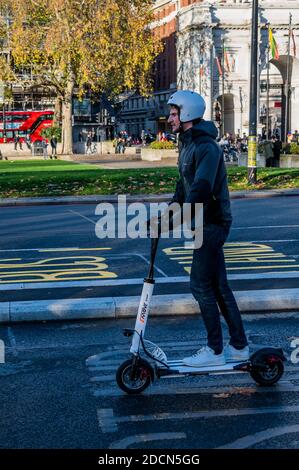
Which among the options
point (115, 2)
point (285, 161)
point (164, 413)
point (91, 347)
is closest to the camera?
point (164, 413)

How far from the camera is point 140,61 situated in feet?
164

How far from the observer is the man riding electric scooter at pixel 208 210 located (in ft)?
17.1

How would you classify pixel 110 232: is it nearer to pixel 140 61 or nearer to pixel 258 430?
pixel 258 430

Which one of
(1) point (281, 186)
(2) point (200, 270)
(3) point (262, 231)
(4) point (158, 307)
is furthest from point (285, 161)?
(2) point (200, 270)

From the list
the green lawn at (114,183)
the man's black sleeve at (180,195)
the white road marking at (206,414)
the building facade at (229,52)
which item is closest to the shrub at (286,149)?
the green lawn at (114,183)

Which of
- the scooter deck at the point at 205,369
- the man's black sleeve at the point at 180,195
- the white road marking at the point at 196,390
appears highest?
the man's black sleeve at the point at 180,195

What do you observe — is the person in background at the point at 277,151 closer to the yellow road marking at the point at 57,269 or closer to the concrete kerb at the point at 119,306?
the yellow road marking at the point at 57,269

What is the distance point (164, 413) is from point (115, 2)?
4547 cm

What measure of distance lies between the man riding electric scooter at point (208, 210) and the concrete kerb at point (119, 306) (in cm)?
208

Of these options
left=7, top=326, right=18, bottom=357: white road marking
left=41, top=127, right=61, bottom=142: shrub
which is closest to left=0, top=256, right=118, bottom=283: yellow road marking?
left=7, top=326, right=18, bottom=357: white road marking

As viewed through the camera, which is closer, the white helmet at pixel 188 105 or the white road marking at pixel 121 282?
the white helmet at pixel 188 105

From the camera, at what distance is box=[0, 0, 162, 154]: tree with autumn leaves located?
4678cm

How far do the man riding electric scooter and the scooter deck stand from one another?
0.03 m

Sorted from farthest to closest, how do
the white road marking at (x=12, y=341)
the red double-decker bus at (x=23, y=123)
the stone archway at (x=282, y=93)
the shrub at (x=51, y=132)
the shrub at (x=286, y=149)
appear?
the stone archway at (x=282, y=93), the red double-decker bus at (x=23, y=123), the shrub at (x=51, y=132), the shrub at (x=286, y=149), the white road marking at (x=12, y=341)
